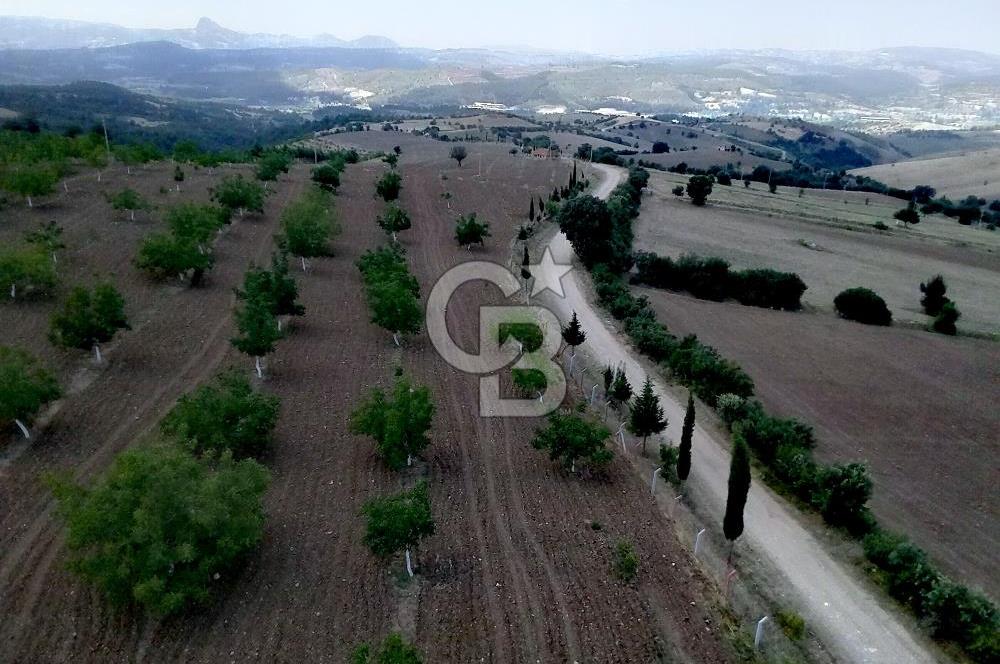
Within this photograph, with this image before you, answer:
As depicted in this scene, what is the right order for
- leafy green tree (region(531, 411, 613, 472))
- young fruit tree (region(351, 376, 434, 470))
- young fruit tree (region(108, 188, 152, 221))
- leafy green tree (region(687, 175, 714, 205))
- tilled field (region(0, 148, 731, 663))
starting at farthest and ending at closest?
1. leafy green tree (region(687, 175, 714, 205))
2. young fruit tree (region(108, 188, 152, 221))
3. leafy green tree (region(531, 411, 613, 472))
4. young fruit tree (region(351, 376, 434, 470))
5. tilled field (region(0, 148, 731, 663))

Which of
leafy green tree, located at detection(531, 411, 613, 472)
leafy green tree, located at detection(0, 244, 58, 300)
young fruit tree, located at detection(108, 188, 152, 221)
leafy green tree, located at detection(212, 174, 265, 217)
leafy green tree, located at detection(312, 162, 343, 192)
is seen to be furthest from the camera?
leafy green tree, located at detection(312, 162, 343, 192)

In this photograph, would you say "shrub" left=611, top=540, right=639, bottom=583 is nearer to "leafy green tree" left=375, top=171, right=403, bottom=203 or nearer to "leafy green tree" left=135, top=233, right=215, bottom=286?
"leafy green tree" left=135, top=233, right=215, bottom=286

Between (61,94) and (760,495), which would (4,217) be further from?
(61,94)

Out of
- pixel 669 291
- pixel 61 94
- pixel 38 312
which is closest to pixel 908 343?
pixel 669 291

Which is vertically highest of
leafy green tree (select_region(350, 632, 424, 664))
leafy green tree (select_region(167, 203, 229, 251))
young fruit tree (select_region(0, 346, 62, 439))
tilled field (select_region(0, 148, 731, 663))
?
leafy green tree (select_region(167, 203, 229, 251))

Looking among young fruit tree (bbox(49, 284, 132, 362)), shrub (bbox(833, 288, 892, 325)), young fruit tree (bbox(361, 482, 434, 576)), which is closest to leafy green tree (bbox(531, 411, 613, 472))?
young fruit tree (bbox(361, 482, 434, 576))

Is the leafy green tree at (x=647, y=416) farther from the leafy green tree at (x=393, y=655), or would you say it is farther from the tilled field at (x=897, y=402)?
the leafy green tree at (x=393, y=655)

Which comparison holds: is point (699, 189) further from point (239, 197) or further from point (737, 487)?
point (737, 487)
